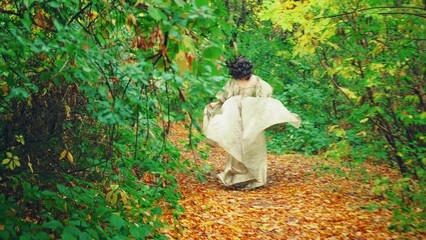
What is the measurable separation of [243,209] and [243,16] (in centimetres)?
1257

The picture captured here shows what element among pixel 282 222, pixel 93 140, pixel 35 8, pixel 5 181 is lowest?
pixel 282 222

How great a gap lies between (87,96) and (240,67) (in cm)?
467

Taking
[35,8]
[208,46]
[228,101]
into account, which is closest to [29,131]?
[35,8]

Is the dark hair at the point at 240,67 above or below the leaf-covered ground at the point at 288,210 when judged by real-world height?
above

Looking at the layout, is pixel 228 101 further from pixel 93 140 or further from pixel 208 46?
pixel 208 46

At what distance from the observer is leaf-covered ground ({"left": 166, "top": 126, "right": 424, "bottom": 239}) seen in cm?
588

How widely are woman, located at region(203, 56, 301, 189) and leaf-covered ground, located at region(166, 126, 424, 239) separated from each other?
0.29 metres

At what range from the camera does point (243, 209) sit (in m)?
6.91

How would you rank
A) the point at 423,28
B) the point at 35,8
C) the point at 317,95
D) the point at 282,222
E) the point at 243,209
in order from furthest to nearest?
the point at 317,95
the point at 243,209
the point at 282,222
the point at 423,28
the point at 35,8

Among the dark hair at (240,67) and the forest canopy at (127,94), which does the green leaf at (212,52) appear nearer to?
the forest canopy at (127,94)

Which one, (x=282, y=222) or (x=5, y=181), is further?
(x=282, y=222)

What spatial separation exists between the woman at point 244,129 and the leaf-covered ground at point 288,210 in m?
0.29

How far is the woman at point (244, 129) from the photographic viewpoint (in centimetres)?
827

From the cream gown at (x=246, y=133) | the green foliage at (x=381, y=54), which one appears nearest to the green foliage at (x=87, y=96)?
the green foliage at (x=381, y=54)
